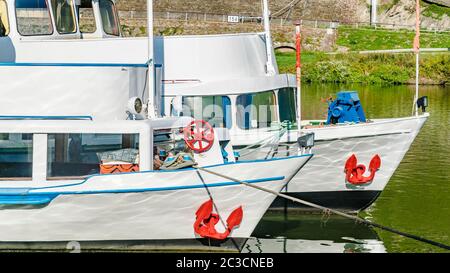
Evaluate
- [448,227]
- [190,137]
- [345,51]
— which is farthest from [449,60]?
[190,137]

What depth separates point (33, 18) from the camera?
54.0 feet

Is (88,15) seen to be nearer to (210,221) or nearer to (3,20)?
(3,20)

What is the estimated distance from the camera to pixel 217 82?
57.7ft

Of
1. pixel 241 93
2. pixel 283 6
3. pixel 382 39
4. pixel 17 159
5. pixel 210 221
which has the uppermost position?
pixel 283 6

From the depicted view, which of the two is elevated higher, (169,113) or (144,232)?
(169,113)

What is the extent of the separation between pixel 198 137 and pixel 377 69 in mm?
42098

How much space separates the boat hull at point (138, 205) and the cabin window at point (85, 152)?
441 millimetres

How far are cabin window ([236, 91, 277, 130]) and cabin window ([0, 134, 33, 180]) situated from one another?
500 centimetres

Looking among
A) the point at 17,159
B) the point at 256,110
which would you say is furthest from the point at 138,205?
the point at 256,110

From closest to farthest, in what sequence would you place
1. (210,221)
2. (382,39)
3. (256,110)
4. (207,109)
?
(210,221), (207,109), (256,110), (382,39)

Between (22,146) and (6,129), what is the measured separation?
346 millimetres

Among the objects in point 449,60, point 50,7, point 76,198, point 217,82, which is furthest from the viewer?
point 449,60

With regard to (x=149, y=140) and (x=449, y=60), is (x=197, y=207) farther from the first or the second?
(x=449, y=60)

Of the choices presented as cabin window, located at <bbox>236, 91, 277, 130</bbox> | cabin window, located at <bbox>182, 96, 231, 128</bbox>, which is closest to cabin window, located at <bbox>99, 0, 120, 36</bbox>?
cabin window, located at <bbox>182, 96, 231, 128</bbox>
